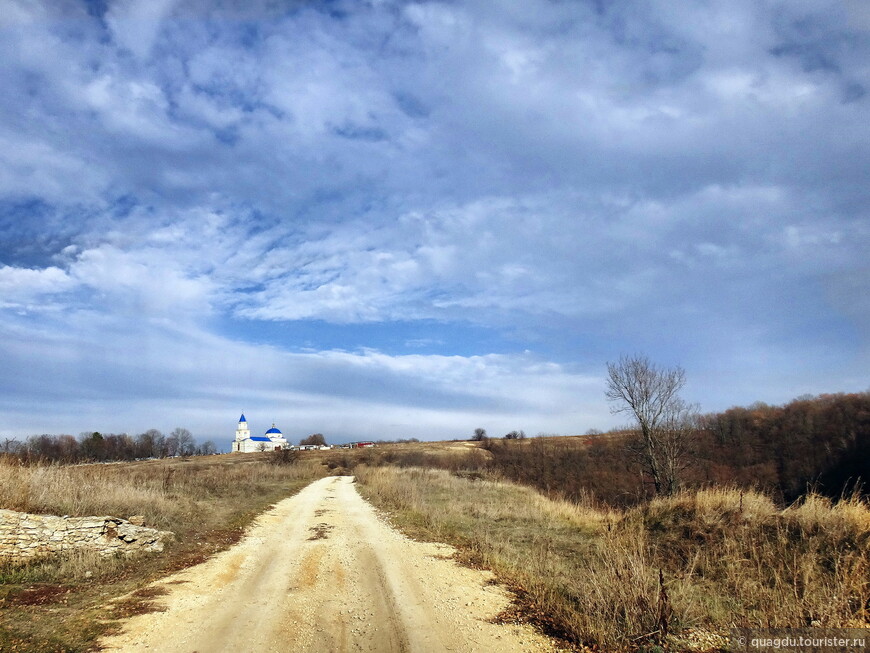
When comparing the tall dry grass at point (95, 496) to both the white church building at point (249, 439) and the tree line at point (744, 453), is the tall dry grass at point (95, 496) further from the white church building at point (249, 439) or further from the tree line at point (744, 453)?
the white church building at point (249, 439)

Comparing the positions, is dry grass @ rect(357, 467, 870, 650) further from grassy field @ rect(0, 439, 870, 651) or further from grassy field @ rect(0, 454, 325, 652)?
grassy field @ rect(0, 454, 325, 652)

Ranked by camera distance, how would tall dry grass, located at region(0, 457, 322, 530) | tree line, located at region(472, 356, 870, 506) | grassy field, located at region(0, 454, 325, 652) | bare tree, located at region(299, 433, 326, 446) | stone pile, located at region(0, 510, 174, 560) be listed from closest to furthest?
grassy field, located at region(0, 454, 325, 652) < stone pile, located at region(0, 510, 174, 560) < tall dry grass, located at region(0, 457, 322, 530) < tree line, located at region(472, 356, 870, 506) < bare tree, located at region(299, 433, 326, 446)

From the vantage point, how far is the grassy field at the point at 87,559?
21.1ft

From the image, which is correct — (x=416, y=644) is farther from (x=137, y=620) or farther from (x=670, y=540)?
(x=670, y=540)

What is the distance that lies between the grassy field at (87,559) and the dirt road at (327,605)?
57 cm

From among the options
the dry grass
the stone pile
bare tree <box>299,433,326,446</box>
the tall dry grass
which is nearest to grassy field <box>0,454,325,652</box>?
the tall dry grass

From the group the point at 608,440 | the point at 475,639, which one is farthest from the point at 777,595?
the point at 608,440

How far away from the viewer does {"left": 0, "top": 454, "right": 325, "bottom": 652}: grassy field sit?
6441 mm

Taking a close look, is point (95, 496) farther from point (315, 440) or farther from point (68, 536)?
point (315, 440)

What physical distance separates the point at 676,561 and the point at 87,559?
12.6 metres

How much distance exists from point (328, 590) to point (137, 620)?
293 centimetres

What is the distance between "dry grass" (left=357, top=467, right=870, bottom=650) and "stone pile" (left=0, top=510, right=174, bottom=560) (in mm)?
7649

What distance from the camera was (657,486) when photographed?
2898cm

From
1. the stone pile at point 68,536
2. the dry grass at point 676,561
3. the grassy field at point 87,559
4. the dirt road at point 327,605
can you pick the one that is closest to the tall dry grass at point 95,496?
the grassy field at point 87,559
